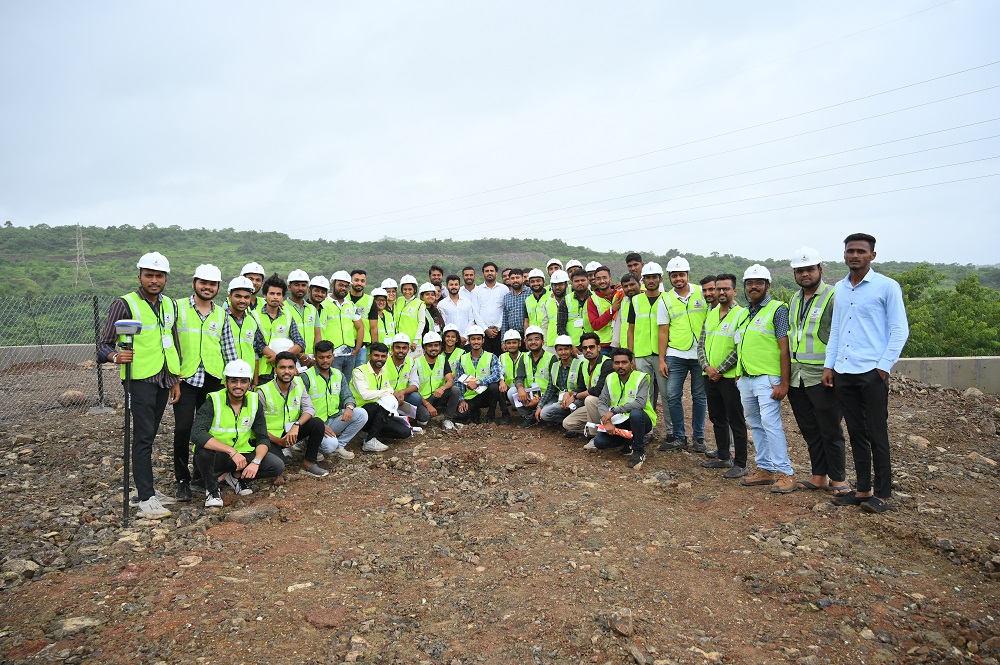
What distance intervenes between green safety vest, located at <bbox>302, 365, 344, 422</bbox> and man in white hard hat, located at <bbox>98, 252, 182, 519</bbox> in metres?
1.66

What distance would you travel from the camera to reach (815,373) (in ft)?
19.0

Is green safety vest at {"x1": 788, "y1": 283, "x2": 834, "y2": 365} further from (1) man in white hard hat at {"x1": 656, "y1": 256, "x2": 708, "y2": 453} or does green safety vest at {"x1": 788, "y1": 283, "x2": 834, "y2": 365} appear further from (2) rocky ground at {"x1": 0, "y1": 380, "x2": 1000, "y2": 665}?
(1) man in white hard hat at {"x1": 656, "y1": 256, "x2": 708, "y2": 453}

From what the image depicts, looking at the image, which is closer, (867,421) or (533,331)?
(867,421)

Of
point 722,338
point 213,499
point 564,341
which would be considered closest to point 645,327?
point 564,341

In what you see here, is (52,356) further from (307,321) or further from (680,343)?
(680,343)

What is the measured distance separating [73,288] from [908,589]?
3126 cm

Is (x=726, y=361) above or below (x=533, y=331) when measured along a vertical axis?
below

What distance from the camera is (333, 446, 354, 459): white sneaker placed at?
7301 millimetres

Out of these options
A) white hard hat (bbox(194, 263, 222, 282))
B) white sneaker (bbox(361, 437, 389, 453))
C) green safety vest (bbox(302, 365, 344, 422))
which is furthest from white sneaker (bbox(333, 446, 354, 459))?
white hard hat (bbox(194, 263, 222, 282))

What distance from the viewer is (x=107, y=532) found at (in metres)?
5.04

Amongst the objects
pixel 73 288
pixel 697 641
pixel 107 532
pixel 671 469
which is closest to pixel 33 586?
pixel 107 532

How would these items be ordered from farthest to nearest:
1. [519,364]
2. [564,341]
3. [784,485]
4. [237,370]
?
[519,364], [564,341], [784,485], [237,370]

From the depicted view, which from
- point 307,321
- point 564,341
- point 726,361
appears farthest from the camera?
point 564,341

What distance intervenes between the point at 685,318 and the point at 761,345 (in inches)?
51.1
